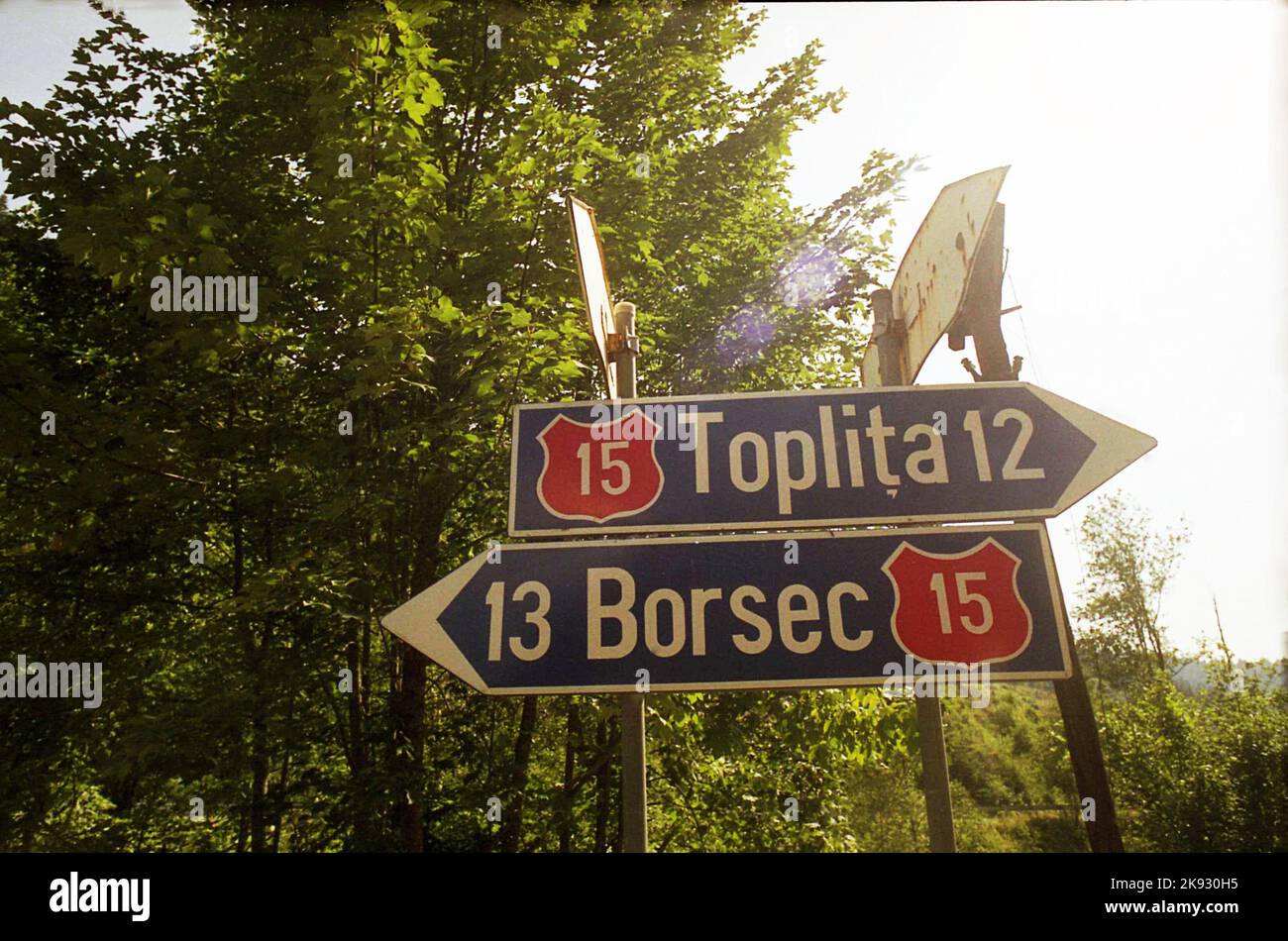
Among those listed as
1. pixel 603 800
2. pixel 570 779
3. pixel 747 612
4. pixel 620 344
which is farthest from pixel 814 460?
pixel 603 800

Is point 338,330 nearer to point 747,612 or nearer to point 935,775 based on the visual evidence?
point 747,612

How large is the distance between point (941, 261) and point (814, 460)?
741mm

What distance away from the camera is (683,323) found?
25.0 feet

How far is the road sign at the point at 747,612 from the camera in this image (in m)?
2.05

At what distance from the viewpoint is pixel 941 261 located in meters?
2.23

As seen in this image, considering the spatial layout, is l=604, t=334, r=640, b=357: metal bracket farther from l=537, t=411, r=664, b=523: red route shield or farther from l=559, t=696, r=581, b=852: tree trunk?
l=559, t=696, r=581, b=852: tree trunk

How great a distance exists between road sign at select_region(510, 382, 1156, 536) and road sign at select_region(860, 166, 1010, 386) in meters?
0.22

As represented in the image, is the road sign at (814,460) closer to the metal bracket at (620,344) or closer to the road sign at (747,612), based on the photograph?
the road sign at (747,612)

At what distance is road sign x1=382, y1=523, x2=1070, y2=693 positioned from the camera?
2055mm

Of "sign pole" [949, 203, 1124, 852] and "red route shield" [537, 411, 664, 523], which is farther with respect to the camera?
"sign pole" [949, 203, 1124, 852]

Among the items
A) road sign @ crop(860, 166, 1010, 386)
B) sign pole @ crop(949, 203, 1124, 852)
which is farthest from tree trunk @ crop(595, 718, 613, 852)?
road sign @ crop(860, 166, 1010, 386)

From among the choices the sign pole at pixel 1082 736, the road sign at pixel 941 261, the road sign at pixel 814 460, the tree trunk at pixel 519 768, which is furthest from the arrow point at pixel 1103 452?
the tree trunk at pixel 519 768

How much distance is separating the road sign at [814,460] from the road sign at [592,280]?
→ 0.73 ft
